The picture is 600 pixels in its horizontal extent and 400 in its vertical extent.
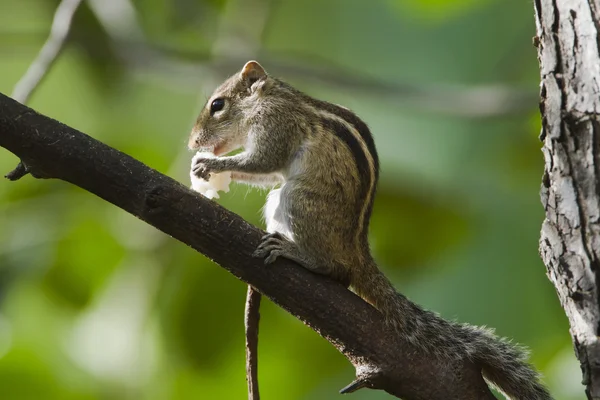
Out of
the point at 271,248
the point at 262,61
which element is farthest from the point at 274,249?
the point at 262,61

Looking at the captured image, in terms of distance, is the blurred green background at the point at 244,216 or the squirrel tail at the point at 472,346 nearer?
the squirrel tail at the point at 472,346

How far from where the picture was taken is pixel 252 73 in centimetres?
348

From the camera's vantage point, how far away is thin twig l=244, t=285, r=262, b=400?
7.16 feet

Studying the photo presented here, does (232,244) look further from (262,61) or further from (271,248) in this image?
(262,61)

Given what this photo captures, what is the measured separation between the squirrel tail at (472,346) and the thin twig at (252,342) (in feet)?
1.19

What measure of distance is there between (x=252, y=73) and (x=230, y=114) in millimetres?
197

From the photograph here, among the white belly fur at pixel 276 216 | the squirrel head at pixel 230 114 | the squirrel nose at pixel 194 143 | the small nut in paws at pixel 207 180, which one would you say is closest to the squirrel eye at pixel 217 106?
the squirrel head at pixel 230 114

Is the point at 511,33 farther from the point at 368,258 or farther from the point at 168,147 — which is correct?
the point at 368,258

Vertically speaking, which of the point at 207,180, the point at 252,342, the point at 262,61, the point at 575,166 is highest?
the point at 262,61

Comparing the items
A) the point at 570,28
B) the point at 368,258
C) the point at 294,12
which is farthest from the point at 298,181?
the point at 294,12

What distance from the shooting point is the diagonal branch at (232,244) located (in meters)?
2.06

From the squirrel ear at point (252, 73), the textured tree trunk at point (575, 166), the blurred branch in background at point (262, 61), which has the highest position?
the blurred branch in background at point (262, 61)

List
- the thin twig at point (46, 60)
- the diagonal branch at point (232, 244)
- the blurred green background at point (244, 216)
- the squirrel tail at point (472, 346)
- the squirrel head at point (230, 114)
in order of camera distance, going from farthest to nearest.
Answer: the blurred green background at point (244, 216)
the squirrel head at point (230, 114)
the thin twig at point (46, 60)
the squirrel tail at point (472, 346)
the diagonal branch at point (232, 244)

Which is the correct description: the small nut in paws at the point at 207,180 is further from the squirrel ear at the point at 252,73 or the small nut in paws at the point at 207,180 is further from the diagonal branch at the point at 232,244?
the diagonal branch at the point at 232,244
